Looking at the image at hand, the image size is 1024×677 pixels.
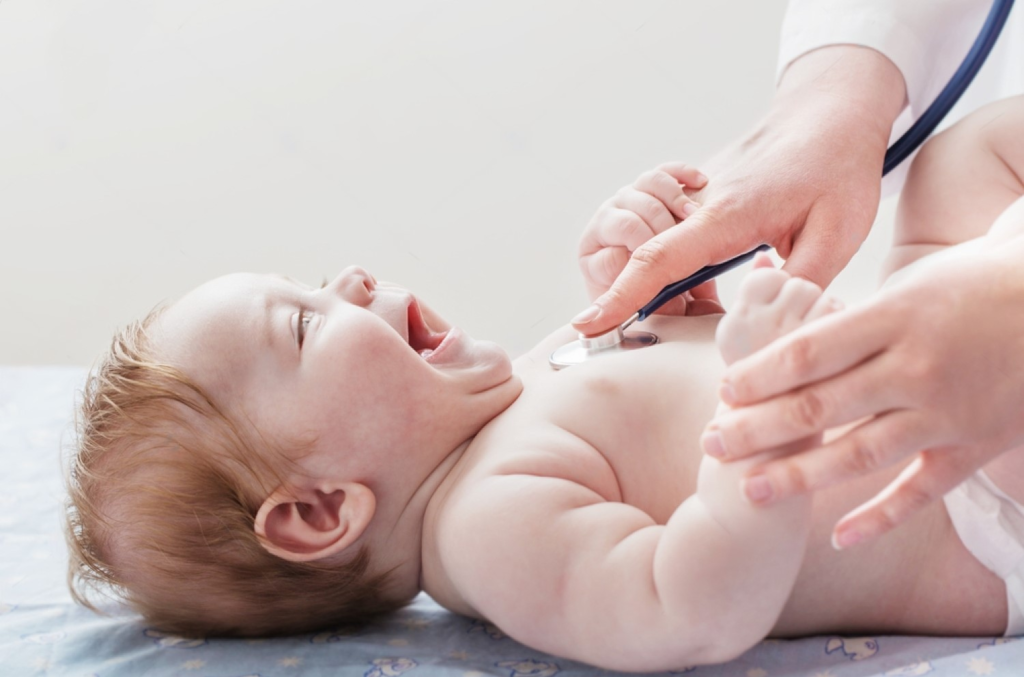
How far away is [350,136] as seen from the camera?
6.53 ft

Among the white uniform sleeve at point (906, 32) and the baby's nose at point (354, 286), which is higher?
the white uniform sleeve at point (906, 32)

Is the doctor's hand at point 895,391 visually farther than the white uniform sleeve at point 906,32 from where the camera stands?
No

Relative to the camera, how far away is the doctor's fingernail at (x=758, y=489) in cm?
62

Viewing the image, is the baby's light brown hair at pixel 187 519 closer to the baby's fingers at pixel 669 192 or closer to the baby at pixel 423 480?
the baby at pixel 423 480

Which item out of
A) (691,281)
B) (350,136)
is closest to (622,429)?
(691,281)

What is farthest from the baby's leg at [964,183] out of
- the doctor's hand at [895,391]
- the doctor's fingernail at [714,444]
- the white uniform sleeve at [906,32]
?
the doctor's fingernail at [714,444]

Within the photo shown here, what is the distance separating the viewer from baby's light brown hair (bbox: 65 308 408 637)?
941 mm

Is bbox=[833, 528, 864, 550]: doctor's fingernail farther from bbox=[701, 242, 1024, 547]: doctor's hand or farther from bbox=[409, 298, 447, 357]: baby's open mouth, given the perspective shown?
bbox=[409, 298, 447, 357]: baby's open mouth

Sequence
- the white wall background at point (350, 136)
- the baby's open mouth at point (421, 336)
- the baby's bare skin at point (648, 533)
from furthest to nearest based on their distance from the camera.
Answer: the white wall background at point (350, 136) → the baby's open mouth at point (421, 336) → the baby's bare skin at point (648, 533)

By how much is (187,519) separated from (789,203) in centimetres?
69

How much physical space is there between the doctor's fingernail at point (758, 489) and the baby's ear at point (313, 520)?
455mm

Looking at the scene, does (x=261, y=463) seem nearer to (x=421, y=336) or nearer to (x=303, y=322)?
(x=303, y=322)

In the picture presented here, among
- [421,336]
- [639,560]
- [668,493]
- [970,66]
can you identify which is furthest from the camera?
[421,336]

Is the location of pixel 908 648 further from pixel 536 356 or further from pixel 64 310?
pixel 64 310
